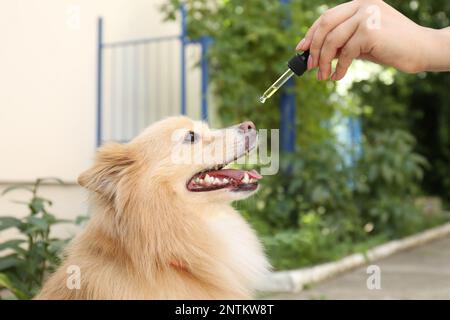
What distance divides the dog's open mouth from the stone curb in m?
0.48

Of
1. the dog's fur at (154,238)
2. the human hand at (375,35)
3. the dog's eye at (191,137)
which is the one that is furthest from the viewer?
the dog's eye at (191,137)

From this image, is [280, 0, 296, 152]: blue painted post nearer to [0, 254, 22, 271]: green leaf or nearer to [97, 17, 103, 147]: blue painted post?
[97, 17, 103, 147]: blue painted post

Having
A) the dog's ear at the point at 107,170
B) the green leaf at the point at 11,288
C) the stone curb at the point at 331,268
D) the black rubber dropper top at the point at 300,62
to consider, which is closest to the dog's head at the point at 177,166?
the dog's ear at the point at 107,170

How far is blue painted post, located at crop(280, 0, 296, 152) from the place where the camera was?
7.07m

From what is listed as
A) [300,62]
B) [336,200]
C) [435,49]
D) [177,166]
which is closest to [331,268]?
[336,200]

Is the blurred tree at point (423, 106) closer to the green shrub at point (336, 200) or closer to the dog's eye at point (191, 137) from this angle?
the green shrub at point (336, 200)

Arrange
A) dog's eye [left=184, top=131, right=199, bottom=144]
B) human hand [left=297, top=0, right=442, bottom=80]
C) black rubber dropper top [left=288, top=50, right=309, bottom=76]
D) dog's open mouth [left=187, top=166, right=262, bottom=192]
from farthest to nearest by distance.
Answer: dog's eye [left=184, top=131, right=199, bottom=144], dog's open mouth [left=187, top=166, right=262, bottom=192], black rubber dropper top [left=288, top=50, right=309, bottom=76], human hand [left=297, top=0, right=442, bottom=80]

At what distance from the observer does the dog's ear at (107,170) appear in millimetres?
2604

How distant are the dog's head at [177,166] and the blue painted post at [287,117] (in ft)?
13.3

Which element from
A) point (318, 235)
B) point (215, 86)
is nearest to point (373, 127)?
point (215, 86)

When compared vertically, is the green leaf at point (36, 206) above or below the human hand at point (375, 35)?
below

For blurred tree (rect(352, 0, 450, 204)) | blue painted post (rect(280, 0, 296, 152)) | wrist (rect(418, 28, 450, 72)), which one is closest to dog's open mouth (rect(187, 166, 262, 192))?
wrist (rect(418, 28, 450, 72))

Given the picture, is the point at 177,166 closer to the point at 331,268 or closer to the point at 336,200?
the point at 331,268

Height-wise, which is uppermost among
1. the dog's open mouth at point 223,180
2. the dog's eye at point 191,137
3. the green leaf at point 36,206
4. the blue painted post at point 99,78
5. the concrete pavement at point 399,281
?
the blue painted post at point 99,78
